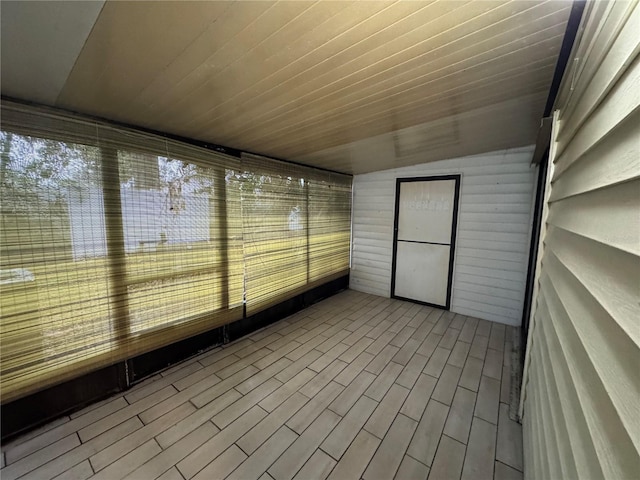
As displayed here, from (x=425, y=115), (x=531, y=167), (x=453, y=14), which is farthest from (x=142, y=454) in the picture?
(x=531, y=167)

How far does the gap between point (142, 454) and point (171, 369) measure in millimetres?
857

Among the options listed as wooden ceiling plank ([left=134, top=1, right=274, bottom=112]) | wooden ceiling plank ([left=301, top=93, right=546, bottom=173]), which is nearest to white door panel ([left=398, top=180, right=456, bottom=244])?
wooden ceiling plank ([left=301, top=93, right=546, bottom=173])

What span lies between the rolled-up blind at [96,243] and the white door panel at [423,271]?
279cm

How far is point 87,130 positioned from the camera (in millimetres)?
1741

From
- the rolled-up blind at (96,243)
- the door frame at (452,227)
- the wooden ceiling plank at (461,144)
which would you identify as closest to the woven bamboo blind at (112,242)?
the rolled-up blind at (96,243)

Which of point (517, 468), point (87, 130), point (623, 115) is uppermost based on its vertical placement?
point (87, 130)

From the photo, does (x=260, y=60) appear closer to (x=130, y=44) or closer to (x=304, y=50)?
(x=304, y=50)

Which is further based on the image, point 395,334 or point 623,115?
point 395,334

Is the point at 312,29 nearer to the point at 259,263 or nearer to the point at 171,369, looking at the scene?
the point at 259,263

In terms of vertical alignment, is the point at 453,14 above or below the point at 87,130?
above

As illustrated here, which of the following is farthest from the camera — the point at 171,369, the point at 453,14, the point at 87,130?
the point at 171,369

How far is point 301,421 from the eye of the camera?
1.81m

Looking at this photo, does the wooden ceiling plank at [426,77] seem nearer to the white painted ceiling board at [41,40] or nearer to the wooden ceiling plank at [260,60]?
the wooden ceiling plank at [260,60]

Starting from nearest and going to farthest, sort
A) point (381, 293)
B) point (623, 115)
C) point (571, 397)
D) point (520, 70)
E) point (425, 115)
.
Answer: point (623, 115) → point (571, 397) → point (520, 70) → point (425, 115) → point (381, 293)
